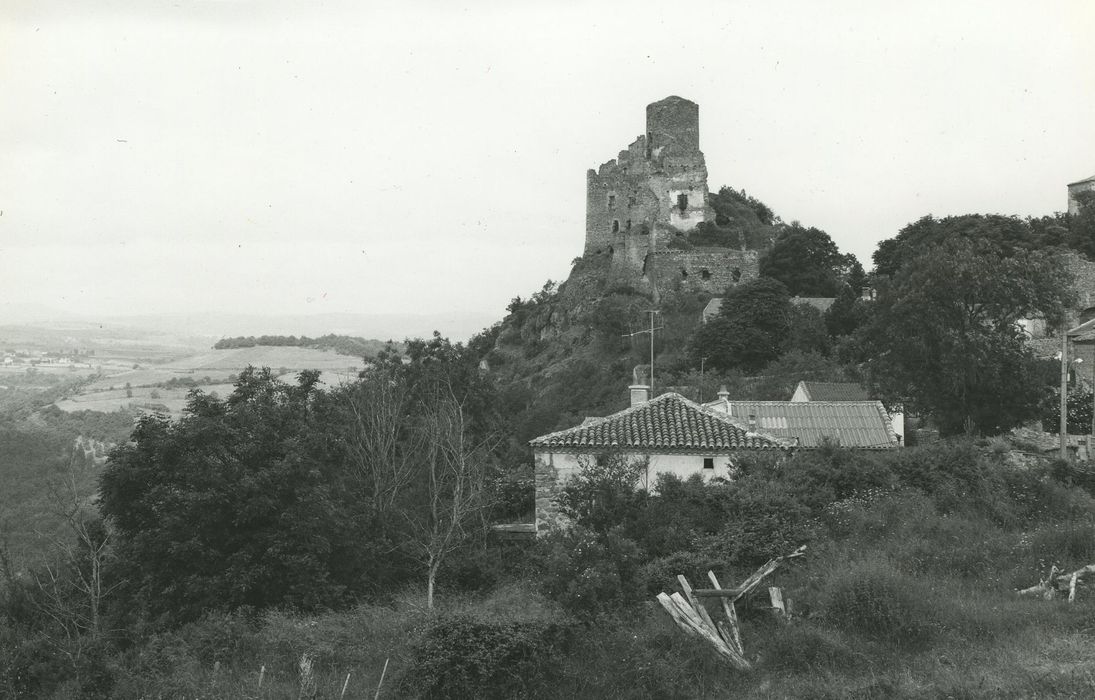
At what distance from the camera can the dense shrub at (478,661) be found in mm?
10641

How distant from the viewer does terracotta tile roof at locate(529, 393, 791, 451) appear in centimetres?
1653

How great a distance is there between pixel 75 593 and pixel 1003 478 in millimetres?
16487

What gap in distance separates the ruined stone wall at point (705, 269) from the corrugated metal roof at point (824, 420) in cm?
2625

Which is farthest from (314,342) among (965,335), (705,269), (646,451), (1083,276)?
(646,451)

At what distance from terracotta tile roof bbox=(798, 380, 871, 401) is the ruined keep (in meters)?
21.9

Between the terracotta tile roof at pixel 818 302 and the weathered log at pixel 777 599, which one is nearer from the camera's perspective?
the weathered log at pixel 777 599

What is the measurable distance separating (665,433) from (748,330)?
26.4 metres

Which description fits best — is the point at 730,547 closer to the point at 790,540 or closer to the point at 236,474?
the point at 790,540

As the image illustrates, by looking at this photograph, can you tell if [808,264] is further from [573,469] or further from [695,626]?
[695,626]

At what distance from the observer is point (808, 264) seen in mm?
50906

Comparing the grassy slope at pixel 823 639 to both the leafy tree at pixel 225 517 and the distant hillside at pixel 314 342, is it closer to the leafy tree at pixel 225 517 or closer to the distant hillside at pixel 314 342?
the leafy tree at pixel 225 517

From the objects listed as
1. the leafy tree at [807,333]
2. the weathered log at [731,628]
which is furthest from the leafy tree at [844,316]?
the weathered log at [731,628]

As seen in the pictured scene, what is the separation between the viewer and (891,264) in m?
50.2

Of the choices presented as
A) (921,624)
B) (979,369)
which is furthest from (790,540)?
(979,369)
